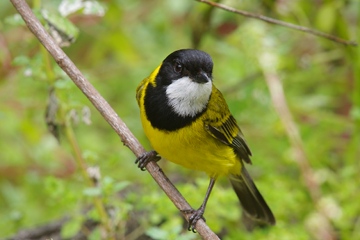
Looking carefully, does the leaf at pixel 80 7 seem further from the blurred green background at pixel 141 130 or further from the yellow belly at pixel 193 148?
the yellow belly at pixel 193 148

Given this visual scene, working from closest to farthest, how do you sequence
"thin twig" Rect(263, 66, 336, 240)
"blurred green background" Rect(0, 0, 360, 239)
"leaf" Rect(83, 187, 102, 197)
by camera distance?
"leaf" Rect(83, 187, 102, 197) < "blurred green background" Rect(0, 0, 360, 239) < "thin twig" Rect(263, 66, 336, 240)

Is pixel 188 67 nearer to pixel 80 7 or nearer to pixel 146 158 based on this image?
pixel 146 158

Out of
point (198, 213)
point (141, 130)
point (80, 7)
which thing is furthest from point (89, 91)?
point (141, 130)

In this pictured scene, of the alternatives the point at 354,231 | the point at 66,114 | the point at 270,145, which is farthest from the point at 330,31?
the point at 66,114

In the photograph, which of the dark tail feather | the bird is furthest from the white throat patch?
the dark tail feather

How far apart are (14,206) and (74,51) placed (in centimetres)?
199

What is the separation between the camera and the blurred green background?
3.26 meters

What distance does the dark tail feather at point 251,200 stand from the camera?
3.53 meters

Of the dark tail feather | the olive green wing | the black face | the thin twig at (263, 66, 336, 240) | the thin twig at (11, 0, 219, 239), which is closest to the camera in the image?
the thin twig at (11, 0, 219, 239)

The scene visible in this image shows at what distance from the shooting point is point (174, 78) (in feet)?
9.72

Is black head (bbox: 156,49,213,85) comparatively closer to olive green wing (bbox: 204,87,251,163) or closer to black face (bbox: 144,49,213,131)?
black face (bbox: 144,49,213,131)

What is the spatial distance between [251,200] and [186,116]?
89 centimetres

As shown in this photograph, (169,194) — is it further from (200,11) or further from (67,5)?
(200,11)

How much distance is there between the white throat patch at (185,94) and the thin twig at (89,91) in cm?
39
